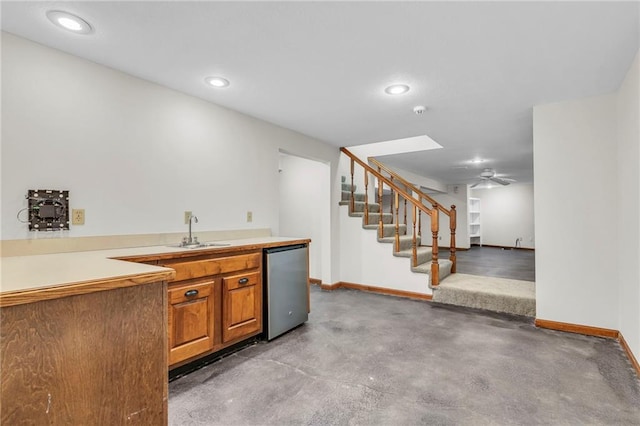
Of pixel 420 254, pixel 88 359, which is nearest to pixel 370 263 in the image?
pixel 420 254

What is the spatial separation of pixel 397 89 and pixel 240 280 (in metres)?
2.08

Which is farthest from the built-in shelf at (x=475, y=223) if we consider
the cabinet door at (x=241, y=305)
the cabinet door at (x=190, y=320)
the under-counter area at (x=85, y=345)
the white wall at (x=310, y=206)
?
the under-counter area at (x=85, y=345)

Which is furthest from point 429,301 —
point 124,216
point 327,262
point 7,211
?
point 7,211

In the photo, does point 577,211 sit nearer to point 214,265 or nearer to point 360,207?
point 360,207

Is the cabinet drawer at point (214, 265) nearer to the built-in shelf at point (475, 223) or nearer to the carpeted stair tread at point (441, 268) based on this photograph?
the carpeted stair tread at point (441, 268)

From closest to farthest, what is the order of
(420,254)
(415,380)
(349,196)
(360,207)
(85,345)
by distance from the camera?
(85,345), (415,380), (420,254), (360,207), (349,196)

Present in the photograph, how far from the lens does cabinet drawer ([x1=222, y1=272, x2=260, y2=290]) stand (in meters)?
2.42

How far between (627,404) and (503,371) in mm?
627

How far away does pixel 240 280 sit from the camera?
2.52 meters

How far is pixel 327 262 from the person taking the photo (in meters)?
4.70

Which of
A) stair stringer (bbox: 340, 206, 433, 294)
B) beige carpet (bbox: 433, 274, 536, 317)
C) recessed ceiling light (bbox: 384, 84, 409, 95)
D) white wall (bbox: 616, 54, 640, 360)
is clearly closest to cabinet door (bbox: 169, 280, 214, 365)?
recessed ceiling light (bbox: 384, 84, 409, 95)

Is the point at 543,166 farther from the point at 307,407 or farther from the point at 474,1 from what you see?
the point at 307,407

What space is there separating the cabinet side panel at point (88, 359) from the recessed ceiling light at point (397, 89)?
2.32 m

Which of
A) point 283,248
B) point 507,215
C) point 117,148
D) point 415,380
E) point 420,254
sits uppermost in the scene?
point 117,148
